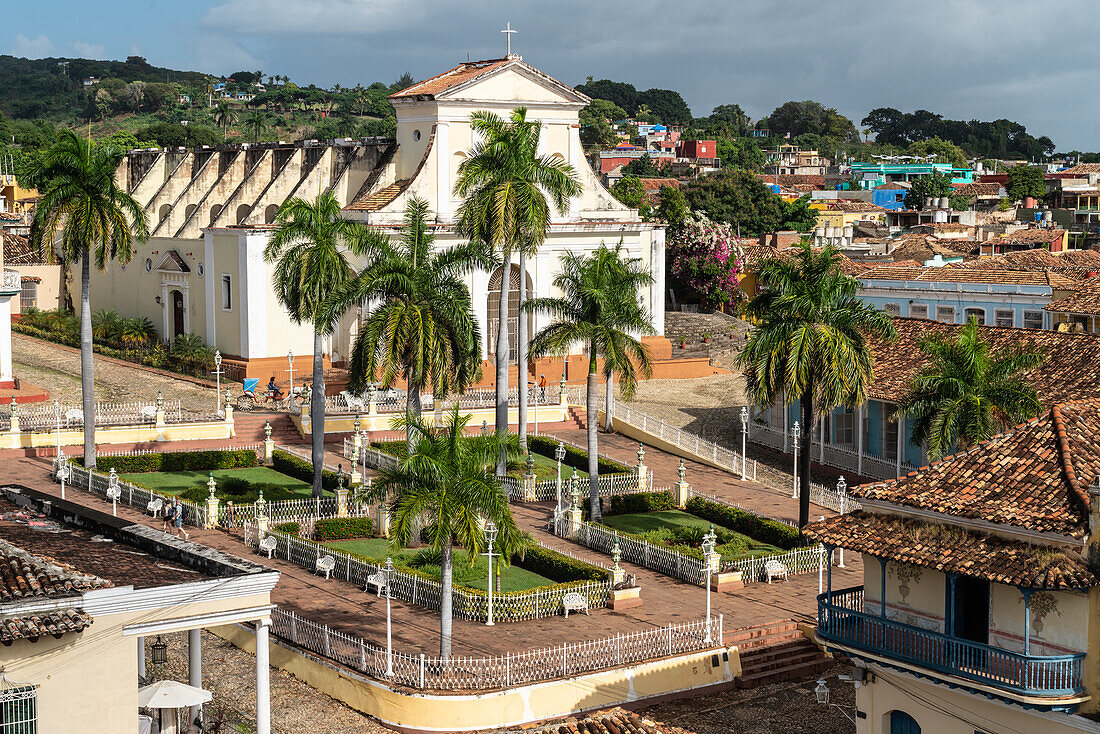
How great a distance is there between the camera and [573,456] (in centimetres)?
4412

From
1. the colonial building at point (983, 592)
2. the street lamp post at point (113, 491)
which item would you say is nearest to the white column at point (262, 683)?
the colonial building at point (983, 592)

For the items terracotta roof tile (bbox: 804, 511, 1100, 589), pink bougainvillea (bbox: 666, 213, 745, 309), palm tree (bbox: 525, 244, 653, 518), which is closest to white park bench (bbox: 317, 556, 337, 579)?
palm tree (bbox: 525, 244, 653, 518)

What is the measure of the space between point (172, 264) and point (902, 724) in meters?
41.4

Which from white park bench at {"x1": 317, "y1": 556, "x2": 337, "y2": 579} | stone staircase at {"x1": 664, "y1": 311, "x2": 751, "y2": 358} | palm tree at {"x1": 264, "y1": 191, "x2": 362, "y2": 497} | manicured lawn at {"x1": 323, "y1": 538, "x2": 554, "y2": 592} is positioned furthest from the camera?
stone staircase at {"x1": 664, "y1": 311, "x2": 751, "y2": 358}

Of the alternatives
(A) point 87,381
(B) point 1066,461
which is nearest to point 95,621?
(B) point 1066,461

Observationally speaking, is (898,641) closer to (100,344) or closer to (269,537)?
(269,537)

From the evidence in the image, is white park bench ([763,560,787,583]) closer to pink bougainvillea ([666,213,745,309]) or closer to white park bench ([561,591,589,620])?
white park bench ([561,591,589,620])

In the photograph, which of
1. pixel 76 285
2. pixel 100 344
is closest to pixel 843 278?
pixel 100 344

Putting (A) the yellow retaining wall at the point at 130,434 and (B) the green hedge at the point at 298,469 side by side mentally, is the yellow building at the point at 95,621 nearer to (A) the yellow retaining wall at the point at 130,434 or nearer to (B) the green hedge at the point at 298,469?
(B) the green hedge at the point at 298,469

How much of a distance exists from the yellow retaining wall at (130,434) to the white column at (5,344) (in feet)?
22.3

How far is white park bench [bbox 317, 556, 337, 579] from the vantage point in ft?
105

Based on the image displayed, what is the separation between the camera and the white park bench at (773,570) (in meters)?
33.0

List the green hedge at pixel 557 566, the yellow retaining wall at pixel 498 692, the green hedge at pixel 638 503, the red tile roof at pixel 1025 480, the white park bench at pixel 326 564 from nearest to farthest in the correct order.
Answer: the red tile roof at pixel 1025 480, the yellow retaining wall at pixel 498 692, the green hedge at pixel 557 566, the white park bench at pixel 326 564, the green hedge at pixel 638 503

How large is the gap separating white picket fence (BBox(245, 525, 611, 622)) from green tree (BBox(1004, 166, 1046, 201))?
356 feet
